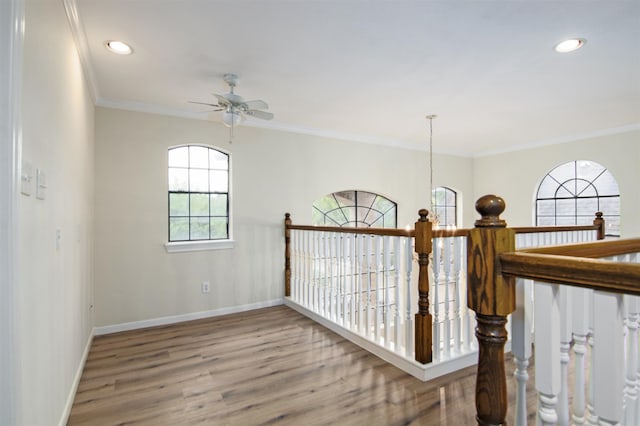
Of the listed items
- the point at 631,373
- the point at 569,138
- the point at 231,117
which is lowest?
the point at 631,373

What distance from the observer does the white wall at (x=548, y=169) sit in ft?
15.3

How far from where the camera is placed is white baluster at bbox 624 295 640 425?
892mm

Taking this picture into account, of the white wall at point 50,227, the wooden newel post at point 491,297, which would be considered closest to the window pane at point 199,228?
the white wall at point 50,227

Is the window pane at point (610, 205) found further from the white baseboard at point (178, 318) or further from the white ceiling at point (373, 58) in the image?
the white baseboard at point (178, 318)

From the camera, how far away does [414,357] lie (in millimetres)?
2480

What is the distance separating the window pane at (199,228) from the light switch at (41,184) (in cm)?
249

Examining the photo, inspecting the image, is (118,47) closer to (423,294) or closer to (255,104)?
(255,104)

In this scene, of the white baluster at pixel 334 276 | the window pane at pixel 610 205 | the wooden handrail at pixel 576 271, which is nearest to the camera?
the wooden handrail at pixel 576 271

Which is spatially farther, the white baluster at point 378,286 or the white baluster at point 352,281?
the white baluster at point 352,281

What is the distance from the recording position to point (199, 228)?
4082mm

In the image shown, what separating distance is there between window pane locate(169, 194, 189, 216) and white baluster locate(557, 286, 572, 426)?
3922 millimetres

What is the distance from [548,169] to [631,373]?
5728mm

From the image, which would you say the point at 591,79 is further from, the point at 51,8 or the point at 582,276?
the point at 51,8

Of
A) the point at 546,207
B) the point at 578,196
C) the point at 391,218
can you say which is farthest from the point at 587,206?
the point at 391,218
